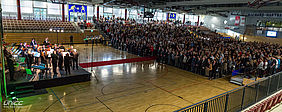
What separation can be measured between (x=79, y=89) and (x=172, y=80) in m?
5.52

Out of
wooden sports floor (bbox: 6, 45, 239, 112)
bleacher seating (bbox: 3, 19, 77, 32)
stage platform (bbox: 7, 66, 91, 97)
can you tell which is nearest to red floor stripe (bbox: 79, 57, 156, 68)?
wooden sports floor (bbox: 6, 45, 239, 112)

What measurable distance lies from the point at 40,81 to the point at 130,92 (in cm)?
450

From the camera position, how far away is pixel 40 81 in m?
8.89

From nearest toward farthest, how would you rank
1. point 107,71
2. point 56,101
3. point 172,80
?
1. point 56,101
2. point 172,80
3. point 107,71

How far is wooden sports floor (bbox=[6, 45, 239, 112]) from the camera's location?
7.30 m

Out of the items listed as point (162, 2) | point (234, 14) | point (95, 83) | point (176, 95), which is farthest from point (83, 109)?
point (234, 14)

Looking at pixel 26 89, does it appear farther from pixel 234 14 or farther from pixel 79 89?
pixel 234 14

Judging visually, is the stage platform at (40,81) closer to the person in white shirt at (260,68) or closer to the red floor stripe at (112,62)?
the red floor stripe at (112,62)

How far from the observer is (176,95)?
8.81m

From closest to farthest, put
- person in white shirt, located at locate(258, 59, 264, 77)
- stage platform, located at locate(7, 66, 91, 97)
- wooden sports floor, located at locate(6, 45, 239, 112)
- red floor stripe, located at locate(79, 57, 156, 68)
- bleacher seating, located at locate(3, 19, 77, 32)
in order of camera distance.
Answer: wooden sports floor, located at locate(6, 45, 239, 112) → stage platform, located at locate(7, 66, 91, 97) → person in white shirt, located at locate(258, 59, 264, 77) → red floor stripe, located at locate(79, 57, 156, 68) → bleacher seating, located at locate(3, 19, 77, 32)

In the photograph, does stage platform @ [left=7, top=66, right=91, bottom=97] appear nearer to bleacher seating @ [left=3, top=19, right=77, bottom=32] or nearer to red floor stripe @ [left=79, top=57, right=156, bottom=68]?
red floor stripe @ [left=79, top=57, right=156, bottom=68]

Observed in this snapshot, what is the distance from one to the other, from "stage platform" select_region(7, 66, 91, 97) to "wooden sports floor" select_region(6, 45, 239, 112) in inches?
14.2

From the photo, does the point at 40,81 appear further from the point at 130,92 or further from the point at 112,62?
the point at 112,62

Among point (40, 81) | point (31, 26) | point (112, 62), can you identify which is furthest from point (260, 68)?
point (31, 26)
